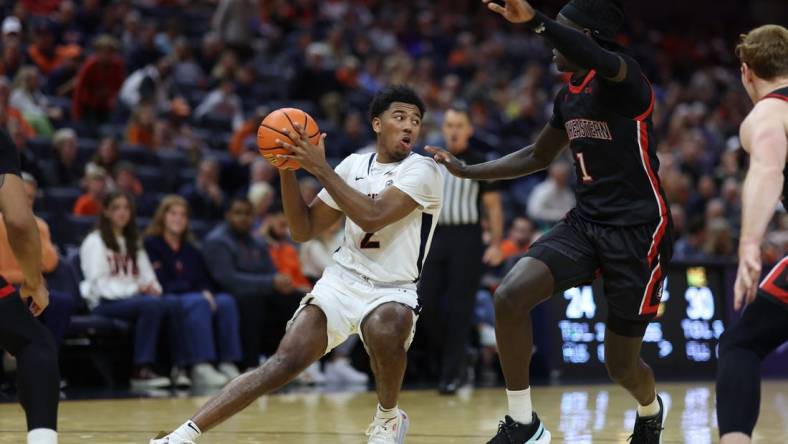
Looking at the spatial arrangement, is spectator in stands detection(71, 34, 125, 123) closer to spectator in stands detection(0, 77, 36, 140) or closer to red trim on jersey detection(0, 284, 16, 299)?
spectator in stands detection(0, 77, 36, 140)

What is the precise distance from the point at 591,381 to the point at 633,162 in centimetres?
566


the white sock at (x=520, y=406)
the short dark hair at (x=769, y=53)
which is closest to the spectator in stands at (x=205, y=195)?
the white sock at (x=520, y=406)

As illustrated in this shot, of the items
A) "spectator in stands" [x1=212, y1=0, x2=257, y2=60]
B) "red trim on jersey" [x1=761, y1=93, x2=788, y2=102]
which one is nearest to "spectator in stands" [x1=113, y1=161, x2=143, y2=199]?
"spectator in stands" [x1=212, y1=0, x2=257, y2=60]

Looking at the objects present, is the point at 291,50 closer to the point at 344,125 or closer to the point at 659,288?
the point at 344,125

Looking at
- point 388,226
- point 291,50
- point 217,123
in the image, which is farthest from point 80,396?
point 291,50

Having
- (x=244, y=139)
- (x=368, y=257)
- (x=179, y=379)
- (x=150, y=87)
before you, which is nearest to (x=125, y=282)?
(x=179, y=379)

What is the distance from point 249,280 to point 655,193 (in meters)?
5.52

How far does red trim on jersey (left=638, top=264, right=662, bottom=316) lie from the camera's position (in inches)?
216

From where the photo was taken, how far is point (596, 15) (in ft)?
18.2

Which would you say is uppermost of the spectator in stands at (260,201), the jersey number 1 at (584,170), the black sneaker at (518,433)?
the jersey number 1 at (584,170)

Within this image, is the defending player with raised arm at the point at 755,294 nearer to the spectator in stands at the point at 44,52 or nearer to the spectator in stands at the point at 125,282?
the spectator in stands at the point at 125,282

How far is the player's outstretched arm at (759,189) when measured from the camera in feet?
13.6

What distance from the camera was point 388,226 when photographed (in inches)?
219

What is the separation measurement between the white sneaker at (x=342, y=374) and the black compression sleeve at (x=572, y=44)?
233 inches
